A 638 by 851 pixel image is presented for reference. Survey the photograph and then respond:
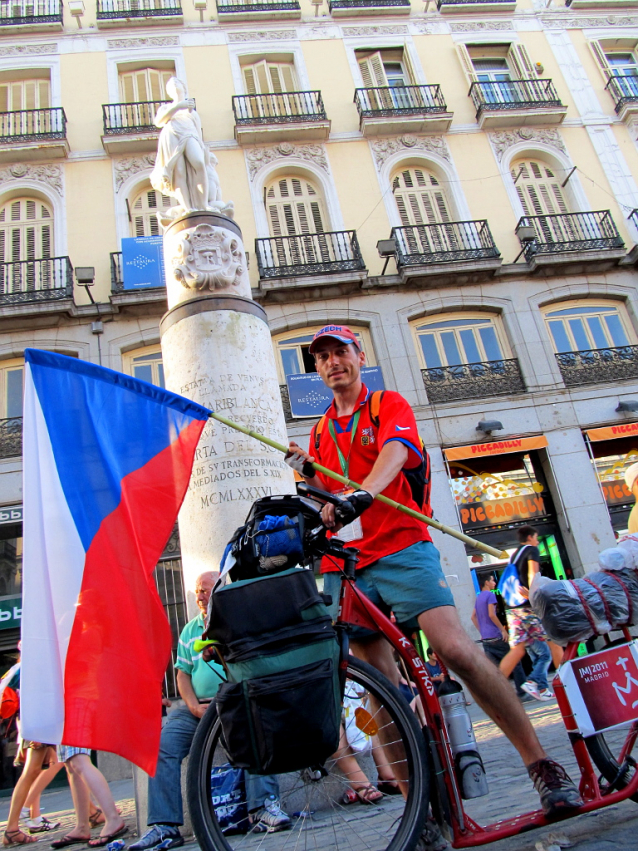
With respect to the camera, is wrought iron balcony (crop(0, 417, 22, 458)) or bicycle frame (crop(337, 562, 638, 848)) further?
wrought iron balcony (crop(0, 417, 22, 458))

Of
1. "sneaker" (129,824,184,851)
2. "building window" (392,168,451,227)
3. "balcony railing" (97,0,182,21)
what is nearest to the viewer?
"sneaker" (129,824,184,851)

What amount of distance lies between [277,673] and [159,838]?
7.14ft

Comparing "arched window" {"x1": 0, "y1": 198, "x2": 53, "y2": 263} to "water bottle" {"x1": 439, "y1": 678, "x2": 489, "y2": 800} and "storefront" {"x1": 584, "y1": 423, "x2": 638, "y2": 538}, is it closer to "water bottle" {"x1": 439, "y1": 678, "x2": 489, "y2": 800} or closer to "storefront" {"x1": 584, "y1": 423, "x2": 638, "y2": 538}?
"storefront" {"x1": 584, "y1": 423, "x2": 638, "y2": 538}

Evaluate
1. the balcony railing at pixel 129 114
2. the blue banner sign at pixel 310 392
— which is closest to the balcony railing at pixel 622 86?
the blue banner sign at pixel 310 392

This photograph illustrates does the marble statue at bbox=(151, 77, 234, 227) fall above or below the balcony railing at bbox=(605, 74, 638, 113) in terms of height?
below

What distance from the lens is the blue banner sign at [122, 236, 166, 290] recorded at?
49.4 ft

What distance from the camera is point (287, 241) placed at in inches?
647

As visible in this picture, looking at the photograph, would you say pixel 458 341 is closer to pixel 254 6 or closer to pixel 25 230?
pixel 25 230

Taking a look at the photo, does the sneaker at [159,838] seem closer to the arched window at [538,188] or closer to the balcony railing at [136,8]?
the arched window at [538,188]

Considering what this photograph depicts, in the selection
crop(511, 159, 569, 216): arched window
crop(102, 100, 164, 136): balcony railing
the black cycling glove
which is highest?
crop(102, 100, 164, 136): balcony railing

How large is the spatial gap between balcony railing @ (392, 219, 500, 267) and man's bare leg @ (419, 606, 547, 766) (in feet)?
47.2

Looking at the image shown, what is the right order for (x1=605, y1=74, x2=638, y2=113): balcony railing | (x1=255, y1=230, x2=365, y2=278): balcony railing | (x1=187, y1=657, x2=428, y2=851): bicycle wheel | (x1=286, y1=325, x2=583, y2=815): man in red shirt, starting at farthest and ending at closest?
(x1=605, y1=74, x2=638, y2=113): balcony railing
(x1=255, y1=230, x2=365, y2=278): balcony railing
(x1=286, y1=325, x2=583, y2=815): man in red shirt
(x1=187, y1=657, x2=428, y2=851): bicycle wheel

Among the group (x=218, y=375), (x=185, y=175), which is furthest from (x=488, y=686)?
(x=185, y=175)

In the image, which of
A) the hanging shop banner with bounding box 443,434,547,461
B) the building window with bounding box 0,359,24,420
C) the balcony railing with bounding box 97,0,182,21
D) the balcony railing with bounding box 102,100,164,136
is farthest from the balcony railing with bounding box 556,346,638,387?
the balcony railing with bounding box 97,0,182,21
